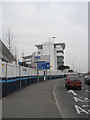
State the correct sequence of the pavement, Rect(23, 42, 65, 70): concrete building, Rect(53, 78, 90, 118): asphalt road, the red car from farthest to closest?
Rect(23, 42, 65, 70): concrete building < the red car < Rect(53, 78, 90, 118): asphalt road < the pavement

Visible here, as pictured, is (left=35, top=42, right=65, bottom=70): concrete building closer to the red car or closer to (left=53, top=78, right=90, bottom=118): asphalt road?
the red car

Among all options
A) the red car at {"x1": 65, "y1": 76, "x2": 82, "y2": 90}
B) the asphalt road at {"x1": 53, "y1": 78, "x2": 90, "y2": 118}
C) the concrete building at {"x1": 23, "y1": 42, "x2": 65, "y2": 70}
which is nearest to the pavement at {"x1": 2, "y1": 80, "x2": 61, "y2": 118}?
the asphalt road at {"x1": 53, "y1": 78, "x2": 90, "y2": 118}

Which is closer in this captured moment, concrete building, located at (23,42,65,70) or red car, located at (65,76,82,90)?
red car, located at (65,76,82,90)

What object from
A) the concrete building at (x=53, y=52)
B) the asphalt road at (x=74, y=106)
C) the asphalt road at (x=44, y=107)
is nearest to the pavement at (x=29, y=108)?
the asphalt road at (x=44, y=107)

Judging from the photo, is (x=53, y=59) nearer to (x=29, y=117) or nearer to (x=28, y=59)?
(x=28, y=59)

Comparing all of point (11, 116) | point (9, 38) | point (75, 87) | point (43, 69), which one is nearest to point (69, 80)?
point (75, 87)

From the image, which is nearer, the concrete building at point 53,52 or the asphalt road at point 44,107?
the asphalt road at point 44,107

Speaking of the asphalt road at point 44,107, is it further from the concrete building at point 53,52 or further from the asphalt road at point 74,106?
the concrete building at point 53,52

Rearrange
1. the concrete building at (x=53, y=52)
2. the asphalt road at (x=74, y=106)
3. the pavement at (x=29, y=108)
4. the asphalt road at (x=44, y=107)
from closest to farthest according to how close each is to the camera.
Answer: the pavement at (x=29, y=108) < the asphalt road at (x=44, y=107) < the asphalt road at (x=74, y=106) < the concrete building at (x=53, y=52)

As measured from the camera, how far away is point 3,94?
17.0 metres

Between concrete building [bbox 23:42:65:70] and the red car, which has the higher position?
concrete building [bbox 23:42:65:70]

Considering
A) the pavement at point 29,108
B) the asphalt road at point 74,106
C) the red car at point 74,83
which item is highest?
the red car at point 74,83

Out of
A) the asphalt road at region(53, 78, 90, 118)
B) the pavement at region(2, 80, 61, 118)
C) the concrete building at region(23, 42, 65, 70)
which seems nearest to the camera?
the pavement at region(2, 80, 61, 118)

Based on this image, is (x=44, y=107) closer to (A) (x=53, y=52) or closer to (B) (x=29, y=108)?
(B) (x=29, y=108)
